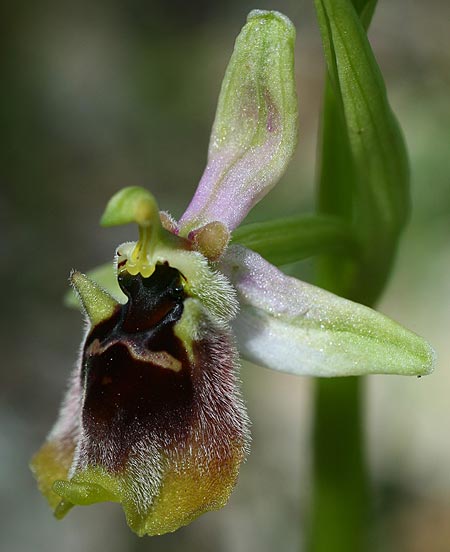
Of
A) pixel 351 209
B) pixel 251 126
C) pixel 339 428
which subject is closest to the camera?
pixel 251 126

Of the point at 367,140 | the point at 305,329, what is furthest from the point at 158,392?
the point at 367,140

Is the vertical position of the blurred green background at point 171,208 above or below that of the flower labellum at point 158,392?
above

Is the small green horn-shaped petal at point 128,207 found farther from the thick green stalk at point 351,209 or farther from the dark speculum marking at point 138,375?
the thick green stalk at point 351,209

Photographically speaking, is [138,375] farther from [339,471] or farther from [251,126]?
[339,471]

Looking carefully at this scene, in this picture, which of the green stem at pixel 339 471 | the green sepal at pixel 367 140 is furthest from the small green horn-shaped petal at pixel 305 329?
the green stem at pixel 339 471

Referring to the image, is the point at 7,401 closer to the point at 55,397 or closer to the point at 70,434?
the point at 55,397

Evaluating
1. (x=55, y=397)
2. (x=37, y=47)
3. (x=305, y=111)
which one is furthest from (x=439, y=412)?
(x=37, y=47)
